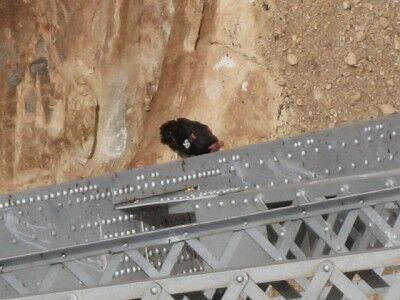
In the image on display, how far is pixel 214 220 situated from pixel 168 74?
9293 mm


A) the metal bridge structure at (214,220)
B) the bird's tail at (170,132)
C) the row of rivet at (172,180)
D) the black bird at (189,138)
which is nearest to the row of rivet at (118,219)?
the metal bridge structure at (214,220)

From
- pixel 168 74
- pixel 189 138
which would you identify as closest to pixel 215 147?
pixel 189 138

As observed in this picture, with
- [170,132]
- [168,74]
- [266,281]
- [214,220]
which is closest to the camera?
[266,281]

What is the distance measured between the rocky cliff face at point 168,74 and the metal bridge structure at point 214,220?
3.92 m

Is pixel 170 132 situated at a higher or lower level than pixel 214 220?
lower

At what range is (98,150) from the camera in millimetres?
19188

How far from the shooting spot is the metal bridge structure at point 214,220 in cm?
825

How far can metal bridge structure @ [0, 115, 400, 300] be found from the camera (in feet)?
27.1

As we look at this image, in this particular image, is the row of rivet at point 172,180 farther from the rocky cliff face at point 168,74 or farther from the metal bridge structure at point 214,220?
the rocky cliff face at point 168,74

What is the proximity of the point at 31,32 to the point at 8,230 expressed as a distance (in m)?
11.0

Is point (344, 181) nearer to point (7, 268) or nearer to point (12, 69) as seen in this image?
point (7, 268)

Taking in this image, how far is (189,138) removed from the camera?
1397 centimetres

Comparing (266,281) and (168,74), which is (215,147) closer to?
(168,74)

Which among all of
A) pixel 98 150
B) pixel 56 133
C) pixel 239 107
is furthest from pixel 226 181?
pixel 56 133
